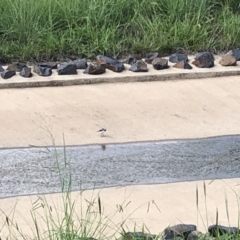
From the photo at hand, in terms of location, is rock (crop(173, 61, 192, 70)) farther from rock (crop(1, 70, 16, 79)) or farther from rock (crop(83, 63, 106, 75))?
rock (crop(1, 70, 16, 79))

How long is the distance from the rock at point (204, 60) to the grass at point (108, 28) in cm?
50

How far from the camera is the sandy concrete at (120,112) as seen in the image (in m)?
6.40

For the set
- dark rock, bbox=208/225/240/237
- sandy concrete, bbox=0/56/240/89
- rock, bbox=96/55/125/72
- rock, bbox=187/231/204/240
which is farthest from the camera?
rock, bbox=96/55/125/72

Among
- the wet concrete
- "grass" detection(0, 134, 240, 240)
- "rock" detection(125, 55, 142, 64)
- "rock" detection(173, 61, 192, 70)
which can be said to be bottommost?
"rock" detection(125, 55, 142, 64)

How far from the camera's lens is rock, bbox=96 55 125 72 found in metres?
7.91

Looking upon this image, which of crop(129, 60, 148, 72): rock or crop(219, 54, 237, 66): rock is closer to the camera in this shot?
crop(129, 60, 148, 72): rock

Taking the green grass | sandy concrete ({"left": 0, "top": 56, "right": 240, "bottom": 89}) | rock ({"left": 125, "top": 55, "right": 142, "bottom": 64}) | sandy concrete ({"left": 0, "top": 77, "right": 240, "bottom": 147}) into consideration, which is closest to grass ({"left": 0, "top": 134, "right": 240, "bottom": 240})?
the green grass

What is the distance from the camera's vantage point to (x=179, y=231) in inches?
175

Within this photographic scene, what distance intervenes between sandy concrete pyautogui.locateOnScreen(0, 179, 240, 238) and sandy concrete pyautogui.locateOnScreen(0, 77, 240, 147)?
1.00 m

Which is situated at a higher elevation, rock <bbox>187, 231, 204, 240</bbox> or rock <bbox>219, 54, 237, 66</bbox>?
rock <bbox>187, 231, 204, 240</bbox>

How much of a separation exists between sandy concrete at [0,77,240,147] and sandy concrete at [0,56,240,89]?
89 millimetres

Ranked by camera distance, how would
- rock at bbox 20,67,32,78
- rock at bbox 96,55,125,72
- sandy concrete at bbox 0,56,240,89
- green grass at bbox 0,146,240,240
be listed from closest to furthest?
green grass at bbox 0,146,240,240 → sandy concrete at bbox 0,56,240,89 → rock at bbox 20,67,32,78 → rock at bbox 96,55,125,72

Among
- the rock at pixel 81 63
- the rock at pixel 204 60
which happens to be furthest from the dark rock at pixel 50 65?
the rock at pixel 204 60

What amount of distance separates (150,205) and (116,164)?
2.42 feet
